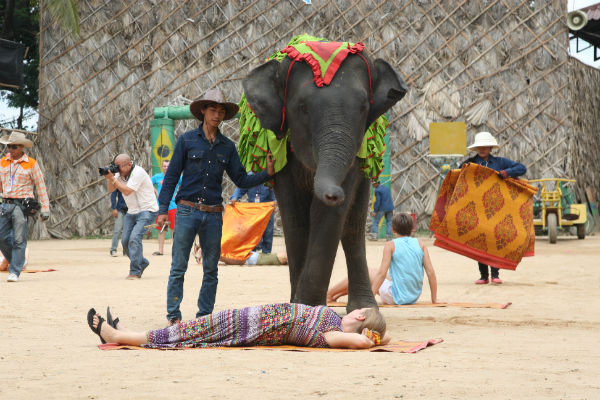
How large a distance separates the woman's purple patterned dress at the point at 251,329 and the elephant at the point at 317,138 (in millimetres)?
623

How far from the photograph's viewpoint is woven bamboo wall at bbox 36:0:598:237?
17.2 m

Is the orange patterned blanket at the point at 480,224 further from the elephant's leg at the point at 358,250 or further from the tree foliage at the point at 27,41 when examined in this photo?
the tree foliage at the point at 27,41

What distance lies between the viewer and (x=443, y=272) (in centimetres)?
1008

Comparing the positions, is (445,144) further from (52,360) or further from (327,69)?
(52,360)

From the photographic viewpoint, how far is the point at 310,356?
13.4 ft

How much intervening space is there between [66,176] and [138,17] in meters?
4.20

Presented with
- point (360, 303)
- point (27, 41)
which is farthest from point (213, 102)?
point (27, 41)

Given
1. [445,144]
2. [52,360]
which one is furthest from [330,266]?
[445,144]

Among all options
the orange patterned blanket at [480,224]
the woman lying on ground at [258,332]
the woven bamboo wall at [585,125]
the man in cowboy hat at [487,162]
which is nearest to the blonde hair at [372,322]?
the woman lying on ground at [258,332]

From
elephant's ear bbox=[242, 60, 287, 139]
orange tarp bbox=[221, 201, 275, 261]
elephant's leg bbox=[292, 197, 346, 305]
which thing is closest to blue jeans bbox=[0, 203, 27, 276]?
orange tarp bbox=[221, 201, 275, 261]

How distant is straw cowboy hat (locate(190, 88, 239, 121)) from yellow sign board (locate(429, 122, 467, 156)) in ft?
38.8

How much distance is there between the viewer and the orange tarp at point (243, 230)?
1132 cm

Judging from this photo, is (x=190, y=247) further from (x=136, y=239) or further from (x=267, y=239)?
(x=267, y=239)

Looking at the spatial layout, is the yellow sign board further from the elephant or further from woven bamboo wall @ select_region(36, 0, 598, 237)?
the elephant
